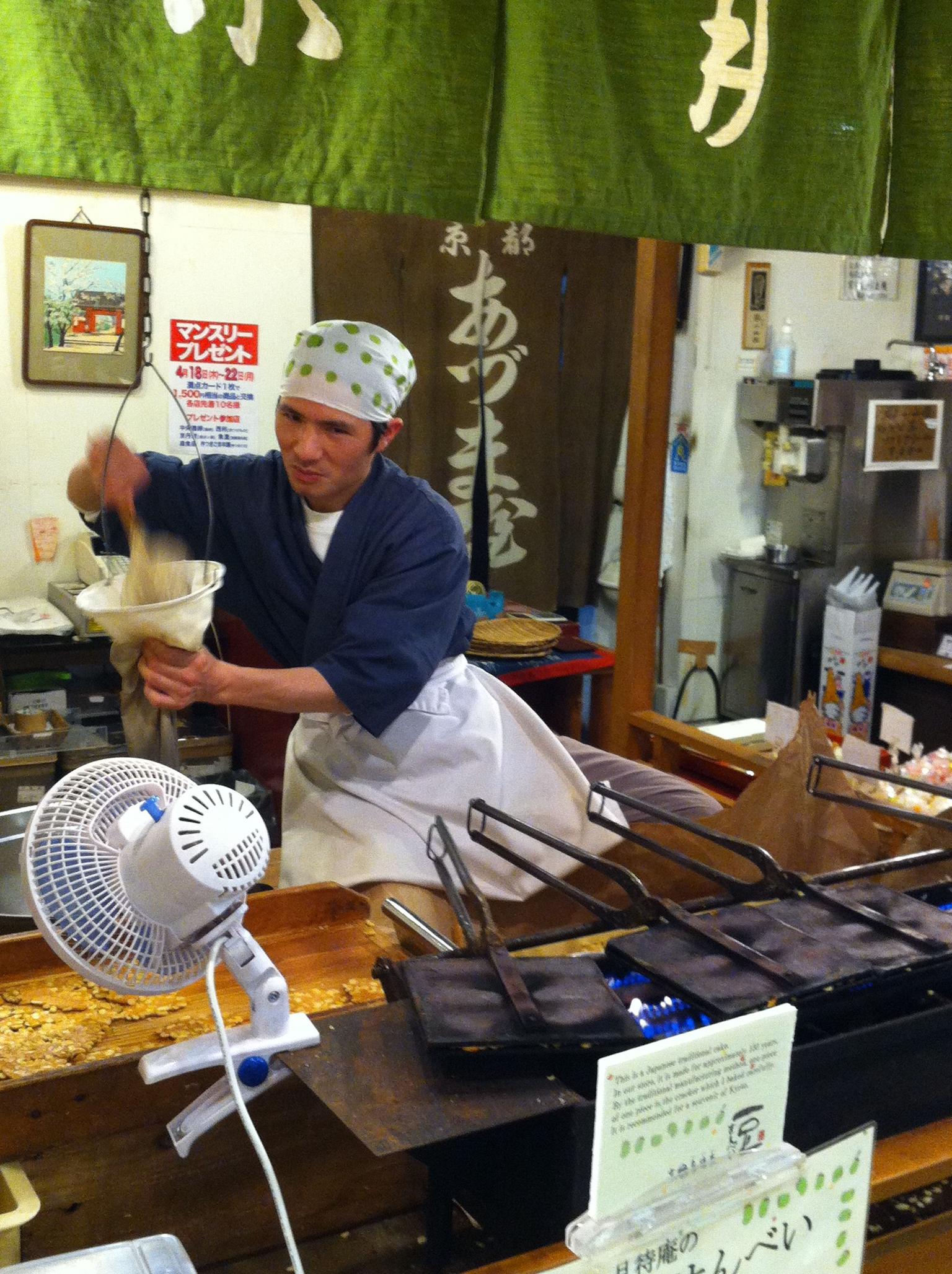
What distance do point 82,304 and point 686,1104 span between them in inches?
196

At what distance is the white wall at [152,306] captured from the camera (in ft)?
17.4

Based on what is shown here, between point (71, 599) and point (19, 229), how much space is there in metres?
1.61

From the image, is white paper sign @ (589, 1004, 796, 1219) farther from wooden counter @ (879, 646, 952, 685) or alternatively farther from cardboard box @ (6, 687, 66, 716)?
wooden counter @ (879, 646, 952, 685)

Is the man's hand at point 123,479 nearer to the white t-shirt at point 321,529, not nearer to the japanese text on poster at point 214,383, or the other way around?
the white t-shirt at point 321,529

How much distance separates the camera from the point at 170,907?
54.4 inches

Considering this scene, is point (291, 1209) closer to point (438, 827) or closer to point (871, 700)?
point (438, 827)

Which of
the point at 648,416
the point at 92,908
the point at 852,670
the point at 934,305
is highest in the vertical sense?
the point at 934,305

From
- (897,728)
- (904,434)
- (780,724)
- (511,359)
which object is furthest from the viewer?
(904,434)

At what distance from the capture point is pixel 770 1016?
1244 mm

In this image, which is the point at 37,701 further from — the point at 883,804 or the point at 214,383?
the point at 883,804

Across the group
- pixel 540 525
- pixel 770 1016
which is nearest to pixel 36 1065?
pixel 770 1016

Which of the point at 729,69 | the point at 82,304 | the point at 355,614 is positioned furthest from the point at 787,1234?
the point at 82,304

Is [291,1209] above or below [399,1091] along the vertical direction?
below

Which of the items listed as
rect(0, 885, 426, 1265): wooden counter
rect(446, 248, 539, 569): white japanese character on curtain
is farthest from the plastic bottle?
rect(0, 885, 426, 1265): wooden counter
